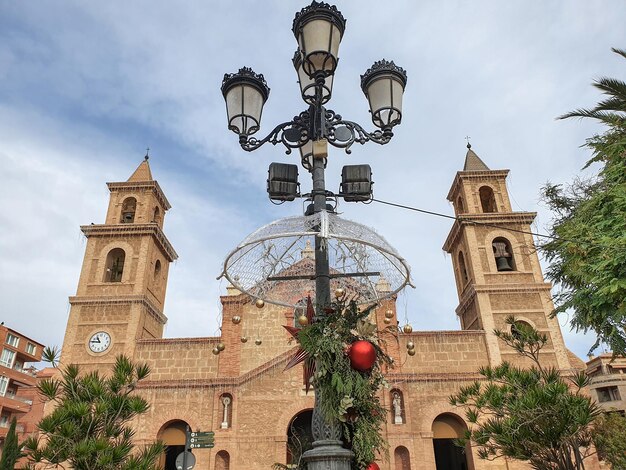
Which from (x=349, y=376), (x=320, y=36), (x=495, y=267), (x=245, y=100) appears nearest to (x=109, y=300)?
(x=495, y=267)

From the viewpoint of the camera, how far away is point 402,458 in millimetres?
17500

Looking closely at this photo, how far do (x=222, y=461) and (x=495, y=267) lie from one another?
43.2 feet

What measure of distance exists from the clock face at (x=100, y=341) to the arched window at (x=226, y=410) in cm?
514

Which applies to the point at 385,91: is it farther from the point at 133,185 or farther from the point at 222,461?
the point at 133,185

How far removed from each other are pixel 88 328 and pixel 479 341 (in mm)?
15631

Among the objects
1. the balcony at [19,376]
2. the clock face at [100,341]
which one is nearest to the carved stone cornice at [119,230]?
the clock face at [100,341]

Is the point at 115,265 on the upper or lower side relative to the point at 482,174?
lower

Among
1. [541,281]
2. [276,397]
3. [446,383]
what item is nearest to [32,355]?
[276,397]

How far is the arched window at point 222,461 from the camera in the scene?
57.3 ft

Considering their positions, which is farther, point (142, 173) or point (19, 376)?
point (19, 376)

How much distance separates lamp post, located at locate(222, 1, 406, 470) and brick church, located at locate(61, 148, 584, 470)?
11597 millimetres

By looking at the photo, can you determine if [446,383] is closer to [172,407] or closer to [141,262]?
[172,407]

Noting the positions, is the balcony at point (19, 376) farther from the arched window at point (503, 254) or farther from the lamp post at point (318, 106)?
the lamp post at point (318, 106)

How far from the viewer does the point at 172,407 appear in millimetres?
18328
